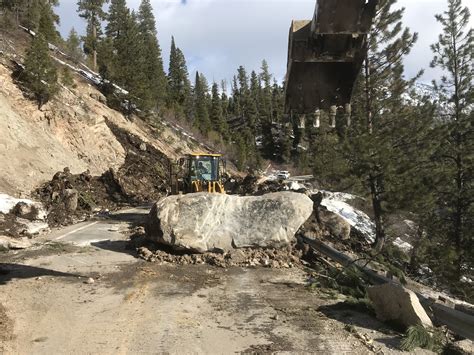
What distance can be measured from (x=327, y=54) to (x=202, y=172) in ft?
45.8

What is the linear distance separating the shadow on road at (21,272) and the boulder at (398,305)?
5874mm

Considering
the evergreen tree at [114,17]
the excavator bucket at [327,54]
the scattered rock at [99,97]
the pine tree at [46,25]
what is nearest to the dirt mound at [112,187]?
the scattered rock at [99,97]

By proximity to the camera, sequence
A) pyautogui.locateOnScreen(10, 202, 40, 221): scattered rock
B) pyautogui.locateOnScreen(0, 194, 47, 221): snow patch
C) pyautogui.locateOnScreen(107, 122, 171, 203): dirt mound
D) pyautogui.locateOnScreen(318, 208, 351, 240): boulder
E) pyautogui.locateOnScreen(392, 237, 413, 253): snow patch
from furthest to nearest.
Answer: pyautogui.locateOnScreen(107, 122, 171, 203): dirt mound → pyautogui.locateOnScreen(392, 237, 413, 253): snow patch → pyautogui.locateOnScreen(0, 194, 47, 221): snow patch → pyautogui.locateOnScreen(10, 202, 40, 221): scattered rock → pyautogui.locateOnScreen(318, 208, 351, 240): boulder

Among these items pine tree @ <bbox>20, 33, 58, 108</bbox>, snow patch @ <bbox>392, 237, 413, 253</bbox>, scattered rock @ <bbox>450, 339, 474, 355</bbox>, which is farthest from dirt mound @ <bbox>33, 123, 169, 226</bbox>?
scattered rock @ <bbox>450, 339, 474, 355</bbox>

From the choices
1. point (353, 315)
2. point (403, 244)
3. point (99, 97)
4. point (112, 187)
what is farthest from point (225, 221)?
point (99, 97)

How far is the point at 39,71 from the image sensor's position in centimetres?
2681

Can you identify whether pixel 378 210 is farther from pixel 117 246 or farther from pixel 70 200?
pixel 70 200

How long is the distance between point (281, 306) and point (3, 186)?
651 inches

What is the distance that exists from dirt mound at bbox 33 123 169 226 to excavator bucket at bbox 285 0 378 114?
45.0 feet

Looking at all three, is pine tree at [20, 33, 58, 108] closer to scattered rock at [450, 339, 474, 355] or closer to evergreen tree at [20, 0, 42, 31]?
evergreen tree at [20, 0, 42, 31]

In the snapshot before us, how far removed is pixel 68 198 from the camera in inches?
808

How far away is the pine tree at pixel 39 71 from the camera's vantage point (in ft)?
87.5

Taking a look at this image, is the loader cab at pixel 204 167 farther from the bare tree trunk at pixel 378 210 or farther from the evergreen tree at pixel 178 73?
the evergreen tree at pixel 178 73

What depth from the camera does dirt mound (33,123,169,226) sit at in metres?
20.3
